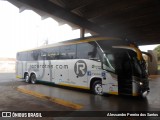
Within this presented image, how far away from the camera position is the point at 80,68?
1073 centimetres

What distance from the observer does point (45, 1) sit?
853 cm

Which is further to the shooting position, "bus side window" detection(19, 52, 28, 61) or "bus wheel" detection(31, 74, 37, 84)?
"bus side window" detection(19, 52, 28, 61)

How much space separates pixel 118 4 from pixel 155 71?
21.0m

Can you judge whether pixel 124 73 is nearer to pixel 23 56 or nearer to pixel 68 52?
pixel 68 52

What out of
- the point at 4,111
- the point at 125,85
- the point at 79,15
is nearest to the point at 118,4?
the point at 79,15

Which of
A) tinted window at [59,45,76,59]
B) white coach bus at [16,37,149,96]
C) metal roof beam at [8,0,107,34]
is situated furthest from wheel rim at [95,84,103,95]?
metal roof beam at [8,0,107,34]

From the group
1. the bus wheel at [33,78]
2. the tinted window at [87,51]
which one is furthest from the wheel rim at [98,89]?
the bus wheel at [33,78]

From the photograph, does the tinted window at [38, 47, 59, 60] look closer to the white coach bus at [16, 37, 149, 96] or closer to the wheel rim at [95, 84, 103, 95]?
the white coach bus at [16, 37, 149, 96]

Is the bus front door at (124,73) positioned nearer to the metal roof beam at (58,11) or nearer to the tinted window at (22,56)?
the metal roof beam at (58,11)

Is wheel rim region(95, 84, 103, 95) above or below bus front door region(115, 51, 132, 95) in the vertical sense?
below

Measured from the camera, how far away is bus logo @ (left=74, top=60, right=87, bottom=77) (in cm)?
1043

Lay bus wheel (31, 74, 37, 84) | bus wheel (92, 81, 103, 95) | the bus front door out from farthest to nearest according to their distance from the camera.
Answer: bus wheel (31, 74, 37, 84) → bus wheel (92, 81, 103, 95) → the bus front door

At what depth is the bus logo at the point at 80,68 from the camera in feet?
34.2

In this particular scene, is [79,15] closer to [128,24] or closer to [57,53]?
[57,53]
